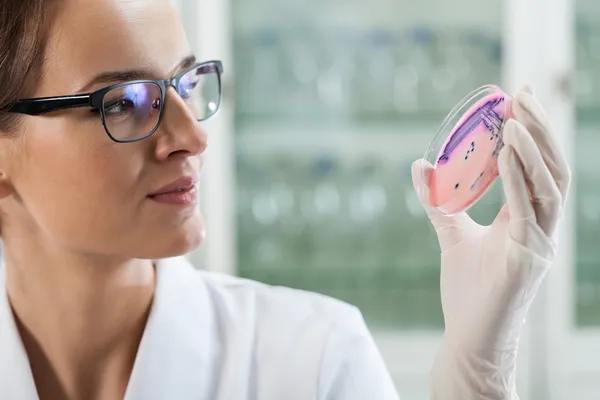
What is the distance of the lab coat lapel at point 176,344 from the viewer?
4.16ft

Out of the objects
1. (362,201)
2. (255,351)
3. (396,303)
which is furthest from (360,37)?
(255,351)

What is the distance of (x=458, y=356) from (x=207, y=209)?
1.38 metres

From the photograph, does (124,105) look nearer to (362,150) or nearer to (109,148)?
(109,148)

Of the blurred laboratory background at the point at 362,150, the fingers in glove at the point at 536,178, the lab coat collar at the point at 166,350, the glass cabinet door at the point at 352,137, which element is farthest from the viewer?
the glass cabinet door at the point at 352,137

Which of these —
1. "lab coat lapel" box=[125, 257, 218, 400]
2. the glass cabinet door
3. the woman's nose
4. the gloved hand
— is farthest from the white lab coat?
the glass cabinet door

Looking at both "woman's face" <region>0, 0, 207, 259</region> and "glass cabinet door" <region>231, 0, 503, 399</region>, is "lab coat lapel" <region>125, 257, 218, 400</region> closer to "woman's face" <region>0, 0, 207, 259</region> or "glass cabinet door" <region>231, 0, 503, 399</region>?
"woman's face" <region>0, 0, 207, 259</region>

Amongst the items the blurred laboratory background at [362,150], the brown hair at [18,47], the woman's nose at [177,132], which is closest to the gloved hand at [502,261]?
the woman's nose at [177,132]

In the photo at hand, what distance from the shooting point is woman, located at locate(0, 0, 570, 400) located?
3.50 feet

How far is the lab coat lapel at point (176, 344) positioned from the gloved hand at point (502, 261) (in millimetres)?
387

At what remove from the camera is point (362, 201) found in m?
2.62

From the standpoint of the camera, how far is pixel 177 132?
118 cm

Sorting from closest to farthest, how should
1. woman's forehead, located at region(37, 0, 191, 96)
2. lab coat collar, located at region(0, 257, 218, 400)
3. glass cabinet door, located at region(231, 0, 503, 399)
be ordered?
1. woman's forehead, located at region(37, 0, 191, 96)
2. lab coat collar, located at region(0, 257, 218, 400)
3. glass cabinet door, located at region(231, 0, 503, 399)

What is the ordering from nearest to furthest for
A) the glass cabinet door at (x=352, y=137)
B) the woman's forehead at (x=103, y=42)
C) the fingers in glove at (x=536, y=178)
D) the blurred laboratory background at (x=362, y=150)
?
the fingers in glove at (x=536, y=178), the woman's forehead at (x=103, y=42), the blurred laboratory background at (x=362, y=150), the glass cabinet door at (x=352, y=137)

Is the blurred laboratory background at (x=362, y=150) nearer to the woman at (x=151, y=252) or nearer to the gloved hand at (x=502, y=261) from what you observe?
the woman at (x=151, y=252)
